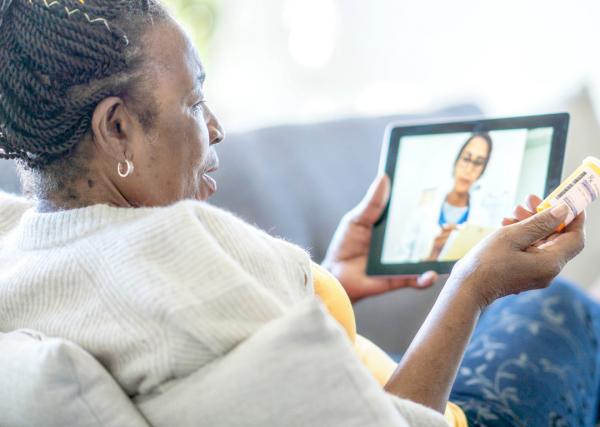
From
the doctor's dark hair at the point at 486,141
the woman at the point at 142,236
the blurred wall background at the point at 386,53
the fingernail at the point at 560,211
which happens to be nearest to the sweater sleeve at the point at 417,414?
the woman at the point at 142,236

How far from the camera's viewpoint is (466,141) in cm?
120

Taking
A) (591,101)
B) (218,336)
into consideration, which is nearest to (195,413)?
(218,336)

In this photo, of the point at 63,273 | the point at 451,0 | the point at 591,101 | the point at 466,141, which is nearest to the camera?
Result: the point at 63,273

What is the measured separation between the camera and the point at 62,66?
2.62 ft

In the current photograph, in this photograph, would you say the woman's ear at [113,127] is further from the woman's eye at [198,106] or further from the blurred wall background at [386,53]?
the blurred wall background at [386,53]

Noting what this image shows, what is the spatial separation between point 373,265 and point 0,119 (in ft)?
2.05

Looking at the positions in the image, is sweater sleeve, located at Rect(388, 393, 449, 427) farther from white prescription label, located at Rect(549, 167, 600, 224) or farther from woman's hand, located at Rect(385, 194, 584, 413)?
white prescription label, located at Rect(549, 167, 600, 224)

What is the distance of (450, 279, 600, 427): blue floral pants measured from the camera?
3.57 feet

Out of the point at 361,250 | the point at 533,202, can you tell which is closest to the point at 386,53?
the point at 361,250

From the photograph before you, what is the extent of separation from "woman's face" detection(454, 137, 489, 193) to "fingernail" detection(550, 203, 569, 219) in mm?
261

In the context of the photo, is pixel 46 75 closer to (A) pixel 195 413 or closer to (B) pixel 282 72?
(A) pixel 195 413

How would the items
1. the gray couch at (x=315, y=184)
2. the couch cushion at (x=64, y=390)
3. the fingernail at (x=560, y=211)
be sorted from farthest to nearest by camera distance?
the gray couch at (x=315, y=184) → the fingernail at (x=560, y=211) → the couch cushion at (x=64, y=390)

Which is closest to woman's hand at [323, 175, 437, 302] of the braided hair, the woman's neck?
the woman's neck

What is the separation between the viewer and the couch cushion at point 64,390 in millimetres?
681
